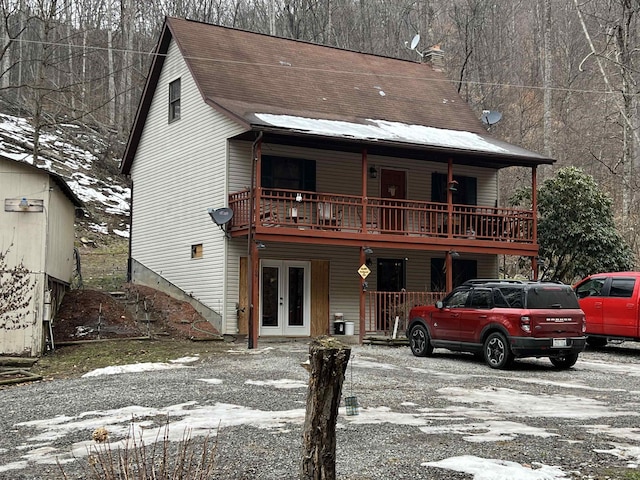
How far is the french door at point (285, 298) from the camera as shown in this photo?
20.8 metres

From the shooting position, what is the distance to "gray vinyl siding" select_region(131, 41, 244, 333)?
20.7 m

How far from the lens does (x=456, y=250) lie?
21.9m

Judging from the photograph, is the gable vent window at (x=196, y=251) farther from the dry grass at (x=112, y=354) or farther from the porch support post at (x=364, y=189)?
the porch support post at (x=364, y=189)

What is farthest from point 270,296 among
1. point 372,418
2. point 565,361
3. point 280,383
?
point 372,418

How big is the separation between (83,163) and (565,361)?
28.9 metres

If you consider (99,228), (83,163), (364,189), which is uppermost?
(83,163)

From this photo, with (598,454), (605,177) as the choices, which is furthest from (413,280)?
(605,177)

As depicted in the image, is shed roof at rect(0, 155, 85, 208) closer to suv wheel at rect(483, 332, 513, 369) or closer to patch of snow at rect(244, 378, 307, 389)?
patch of snow at rect(244, 378, 307, 389)

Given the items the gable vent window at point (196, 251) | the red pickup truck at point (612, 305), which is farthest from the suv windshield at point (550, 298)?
the gable vent window at point (196, 251)

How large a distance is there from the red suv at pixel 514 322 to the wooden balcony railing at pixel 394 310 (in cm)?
450

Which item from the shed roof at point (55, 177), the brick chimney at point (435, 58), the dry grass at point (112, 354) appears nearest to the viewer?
the dry grass at point (112, 354)

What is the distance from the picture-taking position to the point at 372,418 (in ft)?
30.0

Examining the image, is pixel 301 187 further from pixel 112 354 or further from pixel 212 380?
pixel 212 380

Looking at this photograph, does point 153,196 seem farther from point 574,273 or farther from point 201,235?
point 574,273
